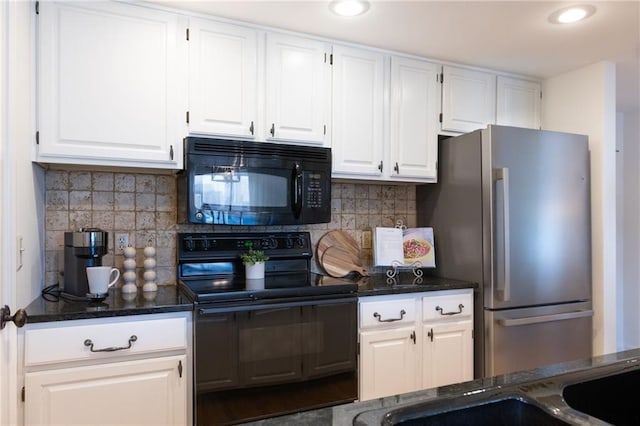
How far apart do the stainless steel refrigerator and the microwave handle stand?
986 millimetres

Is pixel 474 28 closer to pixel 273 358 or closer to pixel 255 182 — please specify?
pixel 255 182

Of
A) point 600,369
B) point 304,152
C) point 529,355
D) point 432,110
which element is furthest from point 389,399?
point 432,110

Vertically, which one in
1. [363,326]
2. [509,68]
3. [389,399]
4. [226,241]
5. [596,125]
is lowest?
[363,326]

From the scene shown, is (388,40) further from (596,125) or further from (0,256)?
(0,256)

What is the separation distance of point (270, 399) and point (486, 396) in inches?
51.1

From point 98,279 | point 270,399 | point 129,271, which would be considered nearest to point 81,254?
point 98,279

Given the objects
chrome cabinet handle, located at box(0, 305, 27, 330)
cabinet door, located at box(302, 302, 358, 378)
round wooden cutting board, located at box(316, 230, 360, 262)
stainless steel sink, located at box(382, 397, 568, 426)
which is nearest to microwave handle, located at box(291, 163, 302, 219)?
round wooden cutting board, located at box(316, 230, 360, 262)

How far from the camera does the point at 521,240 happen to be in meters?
2.45

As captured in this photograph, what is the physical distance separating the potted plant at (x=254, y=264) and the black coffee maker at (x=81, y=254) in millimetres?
660

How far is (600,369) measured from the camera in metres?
1.04

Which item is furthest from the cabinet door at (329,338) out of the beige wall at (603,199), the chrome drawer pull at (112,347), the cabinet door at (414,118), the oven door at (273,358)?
the beige wall at (603,199)

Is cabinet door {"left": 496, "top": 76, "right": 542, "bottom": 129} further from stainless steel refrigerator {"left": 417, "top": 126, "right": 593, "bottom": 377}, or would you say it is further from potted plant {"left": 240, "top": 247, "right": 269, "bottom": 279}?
potted plant {"left": 240, "top": 247, "right": 269, "bottom": 279}

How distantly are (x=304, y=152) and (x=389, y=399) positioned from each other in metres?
1.64

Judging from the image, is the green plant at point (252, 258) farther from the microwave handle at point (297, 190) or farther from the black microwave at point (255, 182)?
the microwave handle at point (297, 190)
